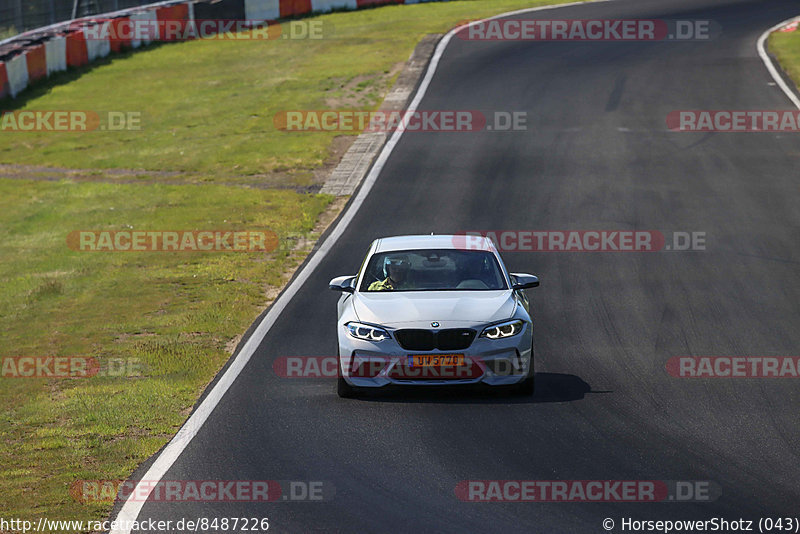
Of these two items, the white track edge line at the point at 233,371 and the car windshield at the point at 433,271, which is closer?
the white track edge line at the point at 233,371

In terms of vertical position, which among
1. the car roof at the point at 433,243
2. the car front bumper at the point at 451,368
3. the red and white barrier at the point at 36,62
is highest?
the car roof at the point at 433,243

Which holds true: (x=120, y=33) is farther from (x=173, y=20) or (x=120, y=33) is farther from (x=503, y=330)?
(x=503, y=330)

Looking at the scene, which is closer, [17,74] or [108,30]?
[17,74]

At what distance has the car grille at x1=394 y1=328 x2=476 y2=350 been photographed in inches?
420

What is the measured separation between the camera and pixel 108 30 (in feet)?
124

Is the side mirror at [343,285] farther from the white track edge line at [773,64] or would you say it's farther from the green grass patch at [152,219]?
the white track edge line at [773,64]

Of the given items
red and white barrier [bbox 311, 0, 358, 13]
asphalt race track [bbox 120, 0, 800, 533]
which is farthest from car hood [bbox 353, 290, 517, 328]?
red and white barrier [bbox 311, 0, 358, 13]

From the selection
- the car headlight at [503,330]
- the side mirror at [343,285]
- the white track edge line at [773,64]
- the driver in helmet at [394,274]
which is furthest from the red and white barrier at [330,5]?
the car headlight at [503,330]

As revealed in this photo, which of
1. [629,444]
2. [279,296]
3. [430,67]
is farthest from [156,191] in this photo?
[629,444]

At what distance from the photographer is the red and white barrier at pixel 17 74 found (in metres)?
32.2

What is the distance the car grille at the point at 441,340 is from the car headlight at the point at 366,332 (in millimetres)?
225

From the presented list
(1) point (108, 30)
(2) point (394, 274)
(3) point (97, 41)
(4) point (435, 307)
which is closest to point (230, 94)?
(3) point (97, 41)

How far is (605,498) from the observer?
8.12 m

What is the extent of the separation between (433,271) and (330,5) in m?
33.8
